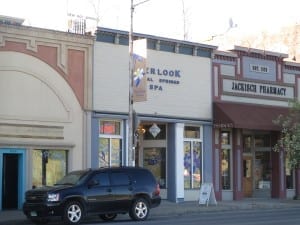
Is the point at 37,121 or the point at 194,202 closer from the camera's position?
the point at 37,121

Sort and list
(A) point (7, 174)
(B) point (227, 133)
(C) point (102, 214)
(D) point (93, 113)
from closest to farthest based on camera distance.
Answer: (C) point (102, 214) → (A) point (7, 174) → (D) point (93, 113) → (B) point (227, 133)

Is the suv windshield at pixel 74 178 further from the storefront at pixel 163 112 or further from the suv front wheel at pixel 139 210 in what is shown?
the storefront at pixel 163 112

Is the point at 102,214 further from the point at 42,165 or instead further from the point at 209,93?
the point at 209,93

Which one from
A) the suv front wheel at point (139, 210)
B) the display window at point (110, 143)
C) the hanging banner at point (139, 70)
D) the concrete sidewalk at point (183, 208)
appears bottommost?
the concrete sidewalk at point (183, 208)

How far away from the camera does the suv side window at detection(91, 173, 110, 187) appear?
781 inches

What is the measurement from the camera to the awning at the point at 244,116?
30.4 m

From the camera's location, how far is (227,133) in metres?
32.4

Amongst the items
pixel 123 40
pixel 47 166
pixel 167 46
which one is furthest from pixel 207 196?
pixel 123 40

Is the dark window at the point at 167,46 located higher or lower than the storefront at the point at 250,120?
higher

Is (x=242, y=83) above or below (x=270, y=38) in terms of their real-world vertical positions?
below

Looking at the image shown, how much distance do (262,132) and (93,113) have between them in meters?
12.3

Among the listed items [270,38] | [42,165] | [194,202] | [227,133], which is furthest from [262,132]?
[270,38]

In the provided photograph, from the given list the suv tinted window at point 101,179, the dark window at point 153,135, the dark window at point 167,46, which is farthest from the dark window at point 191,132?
the suv tinted window at point 101,179

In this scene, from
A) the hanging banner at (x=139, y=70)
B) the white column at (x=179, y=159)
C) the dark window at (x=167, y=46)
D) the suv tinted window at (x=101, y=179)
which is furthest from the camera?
the white column at (x=179, y=159)
